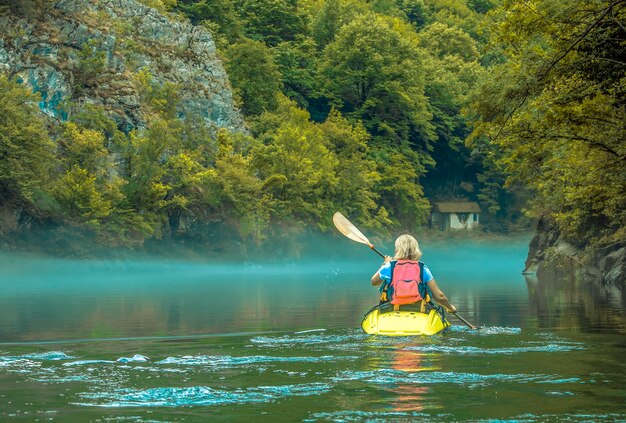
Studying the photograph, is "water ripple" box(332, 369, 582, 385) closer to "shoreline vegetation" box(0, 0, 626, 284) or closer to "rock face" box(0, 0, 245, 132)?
"shoreline vegetation" box(0, 0, 626, 284)

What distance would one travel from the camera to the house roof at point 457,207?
10475 centimetres

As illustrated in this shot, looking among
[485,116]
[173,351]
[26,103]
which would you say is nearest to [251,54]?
[26,103]

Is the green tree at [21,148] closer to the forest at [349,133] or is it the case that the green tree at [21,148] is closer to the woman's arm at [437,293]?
the forest at [349,133]

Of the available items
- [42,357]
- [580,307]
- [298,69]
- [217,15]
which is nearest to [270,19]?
[298,69]

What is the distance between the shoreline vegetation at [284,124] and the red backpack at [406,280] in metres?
8.44

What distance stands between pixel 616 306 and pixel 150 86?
5384 cm

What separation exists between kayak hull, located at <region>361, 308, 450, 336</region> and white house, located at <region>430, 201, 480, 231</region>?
86.5 m

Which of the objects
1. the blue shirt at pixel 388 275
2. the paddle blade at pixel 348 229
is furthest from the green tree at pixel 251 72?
the blue shirt at pixel 388 275

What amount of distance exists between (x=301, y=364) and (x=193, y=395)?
10.4 ft

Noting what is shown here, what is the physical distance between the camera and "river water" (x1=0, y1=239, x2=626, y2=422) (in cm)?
1059

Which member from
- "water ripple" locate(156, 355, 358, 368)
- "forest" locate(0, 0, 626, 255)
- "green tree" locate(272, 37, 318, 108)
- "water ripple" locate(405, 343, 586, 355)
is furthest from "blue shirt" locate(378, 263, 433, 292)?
"green tree" locate(272, 37, 318, 108)

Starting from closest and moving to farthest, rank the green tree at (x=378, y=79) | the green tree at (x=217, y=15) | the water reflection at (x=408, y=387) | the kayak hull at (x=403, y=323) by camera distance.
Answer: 1. the water reflection at (x=408, y=387)
2. the kayak hull at (x=403, y=323)
3. the green tree at (x=217, y=15)
4. the green tree at (x=378, y=79)

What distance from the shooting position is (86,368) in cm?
1396

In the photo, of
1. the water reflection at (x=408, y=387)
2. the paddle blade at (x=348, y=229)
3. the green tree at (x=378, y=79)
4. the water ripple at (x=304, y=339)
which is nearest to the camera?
the water reflection at (x=408, y=387)
